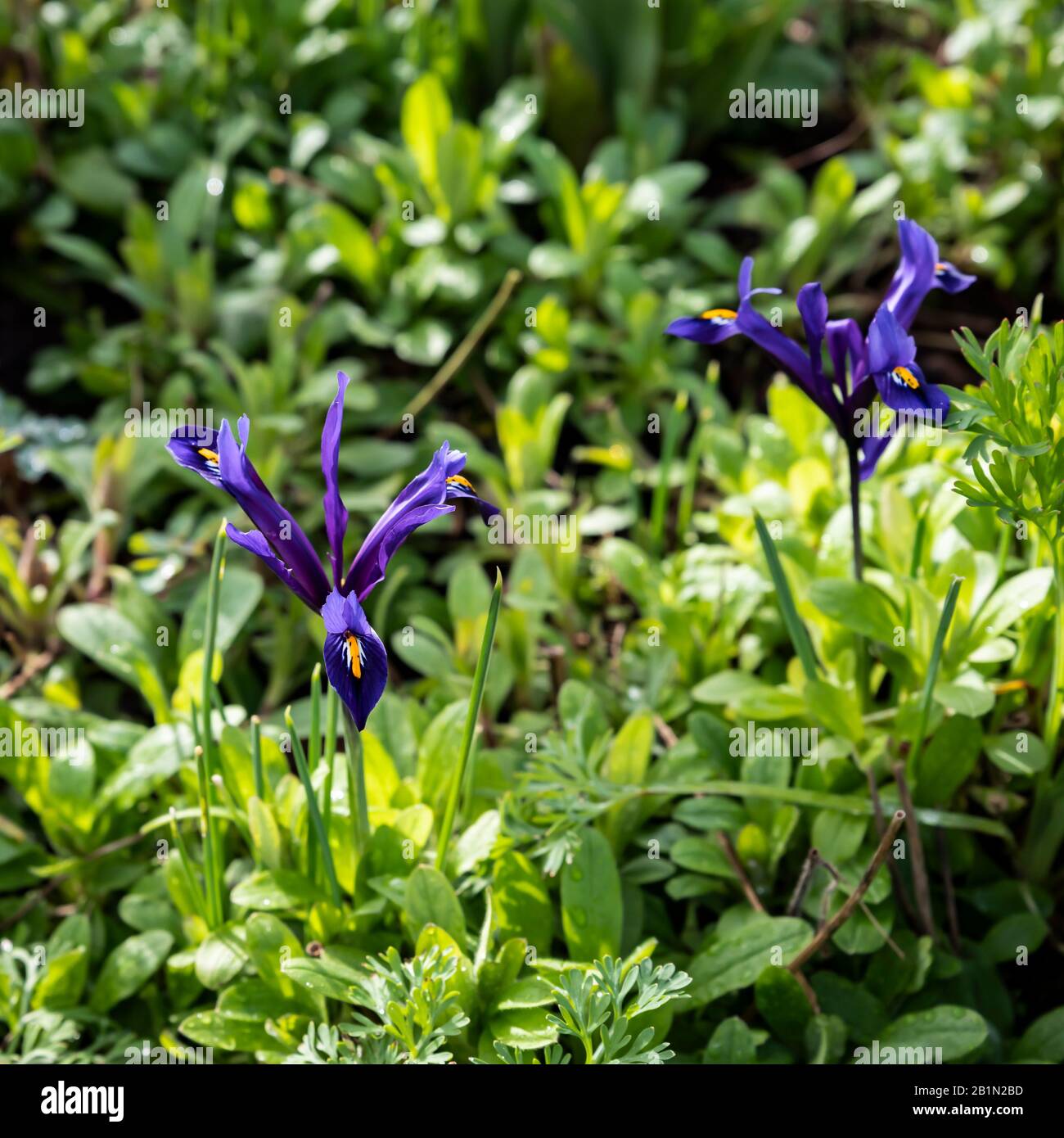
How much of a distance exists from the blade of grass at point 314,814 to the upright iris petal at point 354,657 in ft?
0.71

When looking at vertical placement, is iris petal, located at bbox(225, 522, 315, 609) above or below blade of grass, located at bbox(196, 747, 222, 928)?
above

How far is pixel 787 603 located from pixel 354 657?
709 millimetres

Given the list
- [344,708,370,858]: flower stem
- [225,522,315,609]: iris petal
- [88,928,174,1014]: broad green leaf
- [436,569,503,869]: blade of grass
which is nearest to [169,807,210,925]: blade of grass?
[88,928,174,1014]: broad green leaf

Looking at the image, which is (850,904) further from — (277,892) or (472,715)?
(277,892)

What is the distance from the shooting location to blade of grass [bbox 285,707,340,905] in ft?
5.00

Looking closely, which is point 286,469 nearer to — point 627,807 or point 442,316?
point 442,316

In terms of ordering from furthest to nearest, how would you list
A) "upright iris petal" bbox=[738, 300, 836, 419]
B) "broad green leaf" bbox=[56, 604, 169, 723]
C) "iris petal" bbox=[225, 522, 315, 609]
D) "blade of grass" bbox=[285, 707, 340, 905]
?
"broad green leaf" bbox=[56, 604, 169, 723] < "upright iris petal" bbox=[738, 300, 836, 419] < "blade of grass" bbox=[285, 707, 340, 905] < "iris petal" bbox=[225, 522, 315, 609]

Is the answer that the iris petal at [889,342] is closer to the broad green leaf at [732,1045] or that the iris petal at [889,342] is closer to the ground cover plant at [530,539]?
the ground cover plant at [530,539]

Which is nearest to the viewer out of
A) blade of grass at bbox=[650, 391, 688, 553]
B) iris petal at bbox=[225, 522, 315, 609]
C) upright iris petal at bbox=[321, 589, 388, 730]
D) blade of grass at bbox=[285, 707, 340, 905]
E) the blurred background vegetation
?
upright iris petal at bbox=[321, 589, 388, 730]

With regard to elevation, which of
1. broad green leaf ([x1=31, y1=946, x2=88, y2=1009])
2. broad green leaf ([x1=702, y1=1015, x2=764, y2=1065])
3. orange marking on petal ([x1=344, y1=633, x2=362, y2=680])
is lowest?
broad green leaf ([x1=702, y1=1015, x2=764, y2=1065])

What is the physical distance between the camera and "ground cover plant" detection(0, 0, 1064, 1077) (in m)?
1.67

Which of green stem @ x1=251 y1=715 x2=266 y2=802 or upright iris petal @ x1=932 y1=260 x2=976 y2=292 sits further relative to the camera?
upright iris petal @ x1=932 y1=260 x2=976 y2=292

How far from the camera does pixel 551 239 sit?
3.13 metres

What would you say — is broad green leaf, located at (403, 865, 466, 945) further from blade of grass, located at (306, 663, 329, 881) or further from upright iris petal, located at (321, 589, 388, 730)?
upright iris petal, located at (321, 589, 388, 730)
